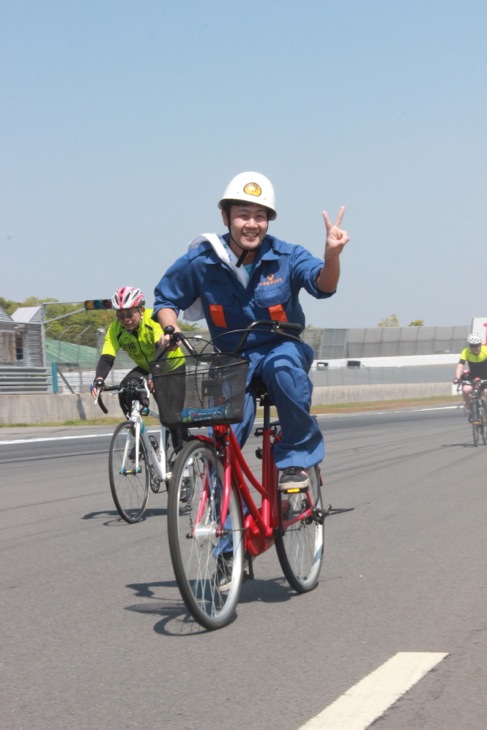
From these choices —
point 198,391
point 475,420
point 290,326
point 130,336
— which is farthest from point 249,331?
point 475,420

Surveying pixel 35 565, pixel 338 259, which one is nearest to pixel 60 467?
pixel 35 565

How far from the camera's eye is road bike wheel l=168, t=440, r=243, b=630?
4801mm

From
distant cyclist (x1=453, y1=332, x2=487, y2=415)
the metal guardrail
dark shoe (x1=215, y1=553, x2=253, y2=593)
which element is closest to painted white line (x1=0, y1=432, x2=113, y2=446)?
distant cyclist (x1=453, y1=332, x2=487, y2=415)

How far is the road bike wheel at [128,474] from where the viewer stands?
901 cm

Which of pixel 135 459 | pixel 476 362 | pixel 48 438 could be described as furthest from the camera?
pixel 48 438

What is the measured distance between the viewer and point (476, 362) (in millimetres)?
20172

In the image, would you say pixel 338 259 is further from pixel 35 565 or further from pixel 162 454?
pixel 162 454

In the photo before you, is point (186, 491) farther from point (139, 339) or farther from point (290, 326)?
point (139, 339)

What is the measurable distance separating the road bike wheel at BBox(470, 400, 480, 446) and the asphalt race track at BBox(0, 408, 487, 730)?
847cm

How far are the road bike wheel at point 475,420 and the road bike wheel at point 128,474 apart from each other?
997 centimetres

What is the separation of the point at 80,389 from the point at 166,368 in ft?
93.4

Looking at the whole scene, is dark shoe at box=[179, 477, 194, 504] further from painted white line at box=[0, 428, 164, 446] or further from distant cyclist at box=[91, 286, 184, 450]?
painted white line at box=[0, 428, 164, 446]

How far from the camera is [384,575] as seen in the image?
6.44 metres

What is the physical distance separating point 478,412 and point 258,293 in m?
13.8
